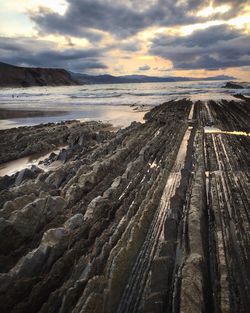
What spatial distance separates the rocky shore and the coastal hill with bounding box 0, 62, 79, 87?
127186mm

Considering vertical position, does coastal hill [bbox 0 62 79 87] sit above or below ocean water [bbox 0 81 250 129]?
above

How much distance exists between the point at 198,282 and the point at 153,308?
1.69 ft

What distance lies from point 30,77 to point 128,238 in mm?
140954

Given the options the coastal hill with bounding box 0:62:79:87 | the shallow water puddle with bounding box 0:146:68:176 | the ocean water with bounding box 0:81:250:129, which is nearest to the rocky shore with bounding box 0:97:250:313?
the shallow water puddle with bounding box 0:146:68:176

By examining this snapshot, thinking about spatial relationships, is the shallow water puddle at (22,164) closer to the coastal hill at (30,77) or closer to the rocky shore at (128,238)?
the rocky shore at (128,238)

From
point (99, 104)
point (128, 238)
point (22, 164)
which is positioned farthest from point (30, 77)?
point (128, 238)

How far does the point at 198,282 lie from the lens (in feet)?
9.88

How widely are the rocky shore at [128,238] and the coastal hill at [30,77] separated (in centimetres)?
12719

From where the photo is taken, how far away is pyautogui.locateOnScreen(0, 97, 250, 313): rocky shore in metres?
2.96

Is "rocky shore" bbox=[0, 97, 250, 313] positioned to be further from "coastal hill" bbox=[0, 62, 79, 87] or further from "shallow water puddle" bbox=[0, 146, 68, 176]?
"coastal hill" bbox=[0, 62, 79, 87]

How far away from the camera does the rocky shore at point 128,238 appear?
2.96 metres

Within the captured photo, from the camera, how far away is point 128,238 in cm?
388

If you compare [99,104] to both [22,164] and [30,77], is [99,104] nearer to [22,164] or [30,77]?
[22,164]

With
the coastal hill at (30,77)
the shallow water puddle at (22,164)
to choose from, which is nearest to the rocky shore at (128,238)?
the shallow water puddle at (22,164)
